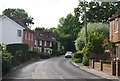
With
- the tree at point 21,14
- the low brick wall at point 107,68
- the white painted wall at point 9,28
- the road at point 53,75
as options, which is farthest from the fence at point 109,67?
the tree at point 21,14

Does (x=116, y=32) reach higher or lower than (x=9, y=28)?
lower

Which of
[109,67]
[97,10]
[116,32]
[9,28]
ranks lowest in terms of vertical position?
[109,67]

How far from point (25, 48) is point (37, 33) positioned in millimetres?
30212

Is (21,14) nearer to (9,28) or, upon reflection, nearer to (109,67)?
(9,28)

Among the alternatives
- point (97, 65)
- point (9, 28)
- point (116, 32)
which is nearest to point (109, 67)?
point (97, 65)

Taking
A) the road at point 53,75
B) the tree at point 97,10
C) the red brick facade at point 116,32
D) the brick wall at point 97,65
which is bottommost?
the road at point 53,75

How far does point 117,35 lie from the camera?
28.8m

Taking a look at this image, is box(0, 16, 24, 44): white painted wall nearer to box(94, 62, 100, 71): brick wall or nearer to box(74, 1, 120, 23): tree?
box(74, 1, 120, 23): tree

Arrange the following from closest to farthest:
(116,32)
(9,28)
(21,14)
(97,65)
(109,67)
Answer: (109,67), (97,65), (116,32), (9,28), (21,14)

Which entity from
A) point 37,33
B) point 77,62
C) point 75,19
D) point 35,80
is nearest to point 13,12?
point 37,33

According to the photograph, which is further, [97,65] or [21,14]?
[21,14]

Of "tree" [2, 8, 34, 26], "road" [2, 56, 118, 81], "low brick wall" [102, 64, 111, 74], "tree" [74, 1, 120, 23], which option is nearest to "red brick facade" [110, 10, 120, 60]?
"low brick wall" [102, 64, 111, 74]

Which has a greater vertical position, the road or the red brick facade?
the red brick facade

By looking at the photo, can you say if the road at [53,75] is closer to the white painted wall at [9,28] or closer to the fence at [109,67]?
the fence at [109,67]
